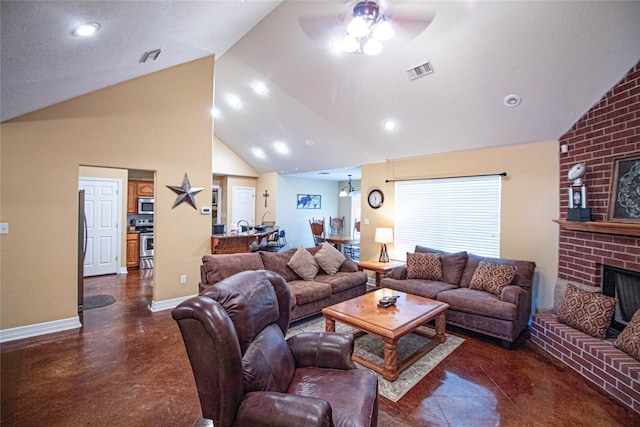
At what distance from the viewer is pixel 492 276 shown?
3734mm

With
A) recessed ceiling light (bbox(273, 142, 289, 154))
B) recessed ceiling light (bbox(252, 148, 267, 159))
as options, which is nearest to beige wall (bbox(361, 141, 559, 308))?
recessed ceiling light (bbox(273, 142, 289, 154))

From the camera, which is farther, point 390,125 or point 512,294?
point 390,125

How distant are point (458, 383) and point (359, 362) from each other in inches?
34.6

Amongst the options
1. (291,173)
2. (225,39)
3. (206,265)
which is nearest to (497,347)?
(206,265)

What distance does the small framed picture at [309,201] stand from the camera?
881cm

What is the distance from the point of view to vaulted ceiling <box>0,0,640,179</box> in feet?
7.39

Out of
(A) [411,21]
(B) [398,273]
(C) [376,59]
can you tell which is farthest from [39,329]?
(A) [411,21]

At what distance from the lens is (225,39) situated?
3.83 m

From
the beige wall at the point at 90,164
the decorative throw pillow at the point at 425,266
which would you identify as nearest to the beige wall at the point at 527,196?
the decorative throw pillow at the point at 425,266

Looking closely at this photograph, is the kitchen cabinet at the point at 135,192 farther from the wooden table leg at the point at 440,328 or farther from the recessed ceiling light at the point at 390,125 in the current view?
the wooden table leg at the point at 440,328

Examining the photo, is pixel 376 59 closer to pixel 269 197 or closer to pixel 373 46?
pixel 373 46

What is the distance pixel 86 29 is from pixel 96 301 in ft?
13.4

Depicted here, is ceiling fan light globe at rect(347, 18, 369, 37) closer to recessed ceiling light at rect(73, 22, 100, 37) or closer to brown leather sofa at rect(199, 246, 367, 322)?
recessed ceiling light at rect(73, 22, 100, 37)

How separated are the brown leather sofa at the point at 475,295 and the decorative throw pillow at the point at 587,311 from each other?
400 mm
